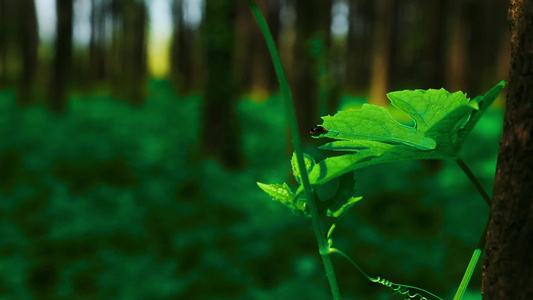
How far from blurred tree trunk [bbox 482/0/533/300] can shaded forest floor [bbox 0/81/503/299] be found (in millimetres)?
4067

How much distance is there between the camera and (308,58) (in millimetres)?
7148

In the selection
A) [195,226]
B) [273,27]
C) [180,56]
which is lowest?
[195,226]

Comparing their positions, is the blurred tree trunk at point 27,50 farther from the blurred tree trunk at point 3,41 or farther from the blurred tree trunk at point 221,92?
the blurred tree trunk at point 221,92

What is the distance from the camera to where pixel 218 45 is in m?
7.86

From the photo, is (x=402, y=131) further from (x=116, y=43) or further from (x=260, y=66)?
(x=116, y=43)

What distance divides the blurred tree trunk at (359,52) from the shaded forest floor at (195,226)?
1906cm

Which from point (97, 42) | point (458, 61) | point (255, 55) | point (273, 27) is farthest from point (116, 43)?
point (458, 61)

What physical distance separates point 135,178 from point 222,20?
2.83m

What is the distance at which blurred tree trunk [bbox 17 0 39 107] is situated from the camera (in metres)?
16.6

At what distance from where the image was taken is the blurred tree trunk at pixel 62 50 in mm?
10953

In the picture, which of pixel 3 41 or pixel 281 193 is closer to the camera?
pixel 281 193

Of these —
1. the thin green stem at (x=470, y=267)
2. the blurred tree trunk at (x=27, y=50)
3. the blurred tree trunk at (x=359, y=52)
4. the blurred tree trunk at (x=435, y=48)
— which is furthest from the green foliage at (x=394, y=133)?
the blurred tree trunk at (x=359, y=52)

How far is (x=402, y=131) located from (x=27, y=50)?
65.0ft

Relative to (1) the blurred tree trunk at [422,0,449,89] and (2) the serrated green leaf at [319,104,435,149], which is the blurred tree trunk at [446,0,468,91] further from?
(2) the serrated green leaf at [319,104,435,149]
